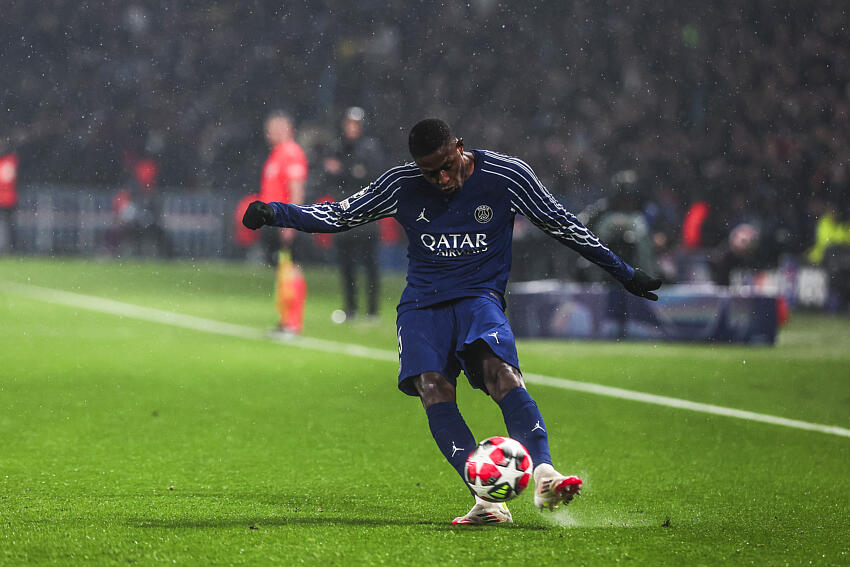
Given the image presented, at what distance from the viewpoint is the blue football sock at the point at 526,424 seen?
4684mm

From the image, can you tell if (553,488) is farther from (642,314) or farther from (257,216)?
(642,314)

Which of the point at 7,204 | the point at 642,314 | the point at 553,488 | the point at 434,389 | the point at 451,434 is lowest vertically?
the point at 553,488

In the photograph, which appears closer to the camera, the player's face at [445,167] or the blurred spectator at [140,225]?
the player's face at [445,167]

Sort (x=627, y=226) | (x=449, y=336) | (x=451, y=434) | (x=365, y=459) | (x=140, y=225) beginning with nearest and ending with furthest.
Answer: (x=451, y=434), (x=449, y=336), (x=365, y=459), (x=627, y=226), (x=140, y=225)

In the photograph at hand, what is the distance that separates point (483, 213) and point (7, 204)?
23.2 meters

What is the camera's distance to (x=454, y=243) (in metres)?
5.12

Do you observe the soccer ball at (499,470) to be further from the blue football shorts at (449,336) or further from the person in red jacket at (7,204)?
the person in red jacket at (7,204)

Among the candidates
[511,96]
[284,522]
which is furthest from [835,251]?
[284,522]

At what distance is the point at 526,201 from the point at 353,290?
9.48m

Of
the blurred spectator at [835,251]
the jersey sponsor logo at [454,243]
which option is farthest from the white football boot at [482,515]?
the blurred spectator at [835,251]

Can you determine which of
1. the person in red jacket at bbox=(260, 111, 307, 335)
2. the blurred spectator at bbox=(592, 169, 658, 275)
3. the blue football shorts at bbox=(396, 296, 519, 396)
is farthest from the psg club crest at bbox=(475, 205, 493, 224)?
the blurred spectator at bbox=(592, 169, 658, 275)

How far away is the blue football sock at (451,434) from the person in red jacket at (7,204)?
76.1ft

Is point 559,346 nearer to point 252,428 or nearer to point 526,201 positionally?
point 252,428

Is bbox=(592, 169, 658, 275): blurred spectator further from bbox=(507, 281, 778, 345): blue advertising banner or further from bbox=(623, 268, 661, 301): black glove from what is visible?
bbox=(623, 268, 661, 301): black glove
